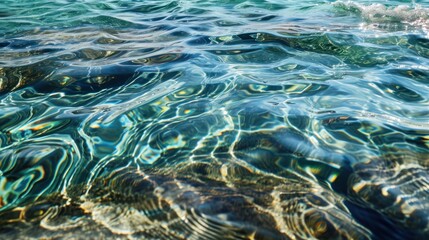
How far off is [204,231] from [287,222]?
0.39 meters

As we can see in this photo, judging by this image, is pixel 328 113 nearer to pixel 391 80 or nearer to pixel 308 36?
pixel 391 80

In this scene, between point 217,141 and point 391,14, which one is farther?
point 391,14

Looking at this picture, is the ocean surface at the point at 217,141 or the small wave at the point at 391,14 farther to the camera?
the small wave at the point at 391,14

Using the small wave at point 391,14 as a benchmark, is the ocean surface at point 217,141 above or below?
above

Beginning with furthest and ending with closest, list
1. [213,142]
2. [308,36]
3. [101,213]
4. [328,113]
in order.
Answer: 1. [308,36]
2. [328,113]
3. [213,142]
4. [101,213]

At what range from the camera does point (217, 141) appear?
2.33 metres

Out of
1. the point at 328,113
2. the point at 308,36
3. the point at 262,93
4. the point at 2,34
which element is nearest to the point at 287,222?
the point at 328,113

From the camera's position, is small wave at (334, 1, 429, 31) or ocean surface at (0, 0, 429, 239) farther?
small wave at (334, 1, 429, 31)

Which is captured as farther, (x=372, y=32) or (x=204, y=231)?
(x=372, y=32)

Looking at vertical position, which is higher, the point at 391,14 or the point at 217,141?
the point at 217,141

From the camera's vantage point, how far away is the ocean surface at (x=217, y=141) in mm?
1676

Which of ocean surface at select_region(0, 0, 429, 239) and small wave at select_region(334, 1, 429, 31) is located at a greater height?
ocean surface at select_region(0, 0, 429, 239)

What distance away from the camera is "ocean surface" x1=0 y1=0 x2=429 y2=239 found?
168cm

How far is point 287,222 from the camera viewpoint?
64.4 inches
